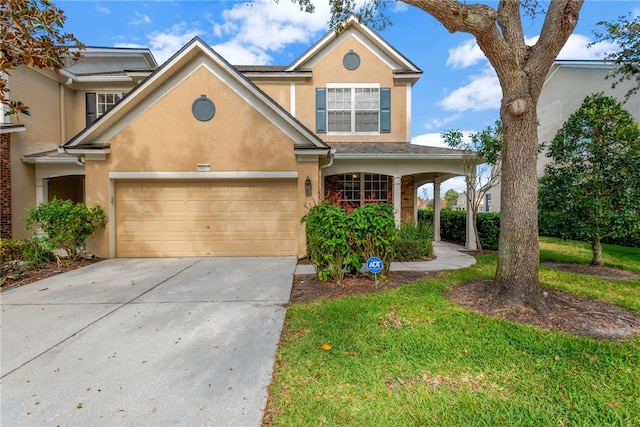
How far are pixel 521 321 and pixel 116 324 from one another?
571 cm

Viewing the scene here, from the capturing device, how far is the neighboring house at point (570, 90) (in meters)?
12.2

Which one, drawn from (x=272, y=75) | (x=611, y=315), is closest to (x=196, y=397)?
(x=611, y=315)

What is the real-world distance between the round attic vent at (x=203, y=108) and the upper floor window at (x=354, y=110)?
4482mm

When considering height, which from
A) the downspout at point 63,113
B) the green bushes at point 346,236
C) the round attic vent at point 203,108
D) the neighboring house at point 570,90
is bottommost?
the green bushes at point 346,236

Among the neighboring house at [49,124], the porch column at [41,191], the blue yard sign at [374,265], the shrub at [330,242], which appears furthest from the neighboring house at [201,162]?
the blue yard sign at [374,265]

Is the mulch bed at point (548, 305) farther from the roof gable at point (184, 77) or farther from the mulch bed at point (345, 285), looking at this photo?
the roof gable at point (184, 77)

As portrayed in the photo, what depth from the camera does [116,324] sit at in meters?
3.94

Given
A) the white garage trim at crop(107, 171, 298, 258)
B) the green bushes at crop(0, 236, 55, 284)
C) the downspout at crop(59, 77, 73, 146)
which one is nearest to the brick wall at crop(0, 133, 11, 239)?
the downspout at crop(59, 77, 73, 146)

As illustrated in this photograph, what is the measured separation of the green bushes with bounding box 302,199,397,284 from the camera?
5379 millimetres

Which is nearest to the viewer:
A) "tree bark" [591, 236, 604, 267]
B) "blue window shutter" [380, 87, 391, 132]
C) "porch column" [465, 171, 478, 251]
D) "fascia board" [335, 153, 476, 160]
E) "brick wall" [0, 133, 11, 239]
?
"tree bark" [591, 236, 604, 267]

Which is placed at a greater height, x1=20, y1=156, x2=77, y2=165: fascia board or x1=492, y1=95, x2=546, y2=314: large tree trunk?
x1=20, y1=156, x2=77, y2=165: fascia board

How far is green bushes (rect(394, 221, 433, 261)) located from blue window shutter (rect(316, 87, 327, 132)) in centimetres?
547

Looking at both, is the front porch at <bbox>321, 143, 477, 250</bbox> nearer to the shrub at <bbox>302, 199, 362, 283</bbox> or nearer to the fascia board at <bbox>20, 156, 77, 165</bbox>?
the shrub at <bbox>302, 199, 362, 283</bbox>

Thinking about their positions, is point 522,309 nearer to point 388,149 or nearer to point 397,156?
point 397,156
